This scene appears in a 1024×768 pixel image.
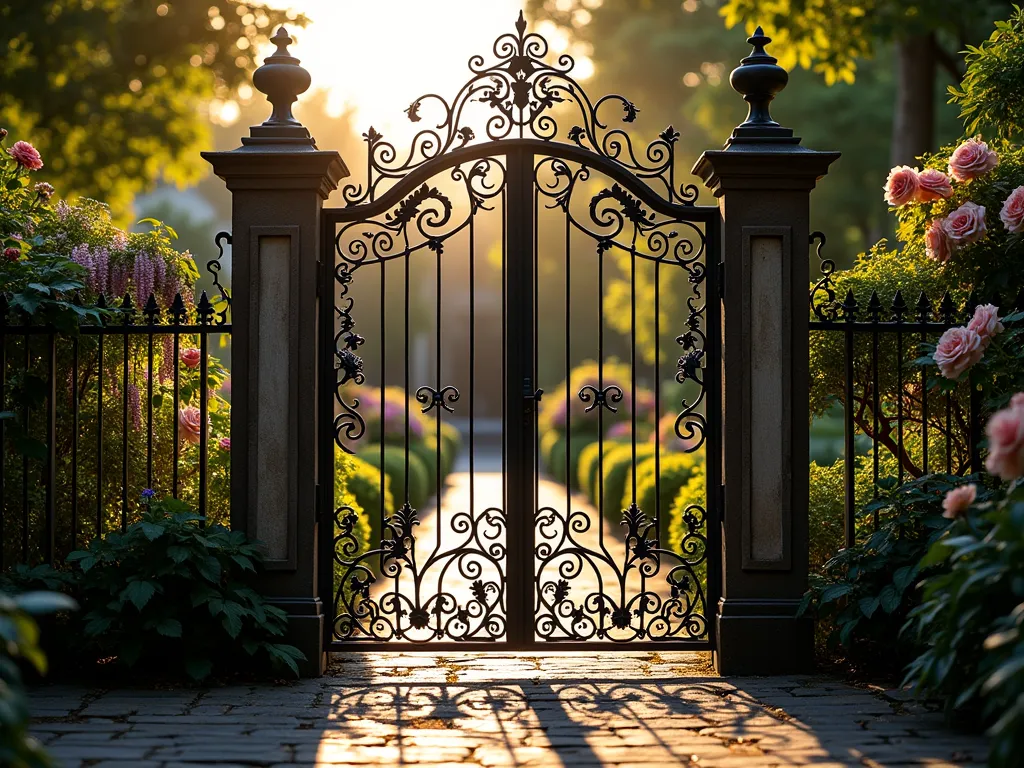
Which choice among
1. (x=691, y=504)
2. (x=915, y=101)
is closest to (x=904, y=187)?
(x=691, y=504)

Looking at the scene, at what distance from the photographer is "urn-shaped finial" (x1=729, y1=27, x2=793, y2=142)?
630 centimetres

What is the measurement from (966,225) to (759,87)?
4.59ft

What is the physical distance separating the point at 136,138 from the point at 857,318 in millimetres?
11875

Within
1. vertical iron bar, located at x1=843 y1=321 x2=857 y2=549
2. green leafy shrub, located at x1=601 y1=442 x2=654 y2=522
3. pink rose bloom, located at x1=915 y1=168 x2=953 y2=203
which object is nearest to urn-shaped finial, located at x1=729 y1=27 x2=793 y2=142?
pink rose bloom, located at x1=915 y1=168 x2=953 y2=203

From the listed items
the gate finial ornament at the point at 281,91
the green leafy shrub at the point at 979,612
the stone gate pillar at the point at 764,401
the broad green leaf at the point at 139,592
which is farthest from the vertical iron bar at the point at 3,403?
the green leafy shrub at the point at 979,612

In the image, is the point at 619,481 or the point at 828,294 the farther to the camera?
the point at 619,481

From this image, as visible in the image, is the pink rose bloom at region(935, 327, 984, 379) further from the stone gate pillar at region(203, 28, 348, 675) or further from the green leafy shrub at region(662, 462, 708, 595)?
the stone gate pillar at region(203, 28, 348, 675)

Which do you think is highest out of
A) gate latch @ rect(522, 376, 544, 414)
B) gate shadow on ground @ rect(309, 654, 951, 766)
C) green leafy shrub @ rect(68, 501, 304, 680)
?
→ gate latch @ rect(522, 376, 544, 414)

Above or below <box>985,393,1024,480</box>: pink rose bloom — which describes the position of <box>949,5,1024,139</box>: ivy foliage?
above

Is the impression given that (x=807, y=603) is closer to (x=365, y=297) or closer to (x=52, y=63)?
(x=52, y=63)

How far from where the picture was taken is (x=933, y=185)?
6527mm

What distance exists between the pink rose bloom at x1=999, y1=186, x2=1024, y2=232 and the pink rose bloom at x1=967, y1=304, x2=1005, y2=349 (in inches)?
23.8

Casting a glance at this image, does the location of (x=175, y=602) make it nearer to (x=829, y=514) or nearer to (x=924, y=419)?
(x=829, y=514)

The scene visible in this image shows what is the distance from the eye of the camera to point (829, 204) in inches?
940
